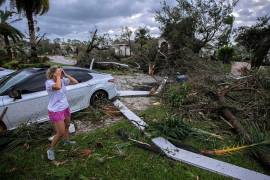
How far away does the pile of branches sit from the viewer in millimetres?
6050

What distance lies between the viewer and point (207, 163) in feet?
15.6

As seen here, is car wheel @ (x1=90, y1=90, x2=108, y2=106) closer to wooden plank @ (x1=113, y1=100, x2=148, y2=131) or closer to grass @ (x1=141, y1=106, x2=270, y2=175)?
wooden plank @ (x1=113, y1=100, x2=148, y2=131)

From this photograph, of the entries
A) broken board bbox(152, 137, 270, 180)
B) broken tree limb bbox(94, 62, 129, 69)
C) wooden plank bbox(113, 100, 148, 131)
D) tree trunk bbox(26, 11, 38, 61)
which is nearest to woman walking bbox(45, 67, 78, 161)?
broken board bbox(152, 137, 270, 180)

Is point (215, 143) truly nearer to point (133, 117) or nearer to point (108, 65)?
point (133, 117)

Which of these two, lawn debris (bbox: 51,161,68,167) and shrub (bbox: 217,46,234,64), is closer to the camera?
lawn debris (bbox: 51,161,68,167)

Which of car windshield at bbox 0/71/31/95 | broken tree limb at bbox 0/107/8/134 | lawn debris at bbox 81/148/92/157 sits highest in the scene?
car windshield at bbox 0/71/31/95

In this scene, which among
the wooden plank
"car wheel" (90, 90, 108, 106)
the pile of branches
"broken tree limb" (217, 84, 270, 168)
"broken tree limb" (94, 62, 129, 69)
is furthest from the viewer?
"broken tree limb" (94, 62, 129, 69)

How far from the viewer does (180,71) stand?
14.1 meters

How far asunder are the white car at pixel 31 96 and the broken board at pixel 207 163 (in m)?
2.90

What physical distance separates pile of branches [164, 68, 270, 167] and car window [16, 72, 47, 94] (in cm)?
403

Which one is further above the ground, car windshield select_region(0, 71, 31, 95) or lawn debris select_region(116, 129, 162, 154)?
car windshield select_region(0, 71, 31, 95)

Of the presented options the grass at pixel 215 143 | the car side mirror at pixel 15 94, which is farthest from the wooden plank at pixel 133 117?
the car side mirror at pixel 15 94

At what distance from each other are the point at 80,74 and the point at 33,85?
63.1 inches

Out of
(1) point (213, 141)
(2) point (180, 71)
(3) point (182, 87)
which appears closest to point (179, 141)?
(1) point (213, 141)
